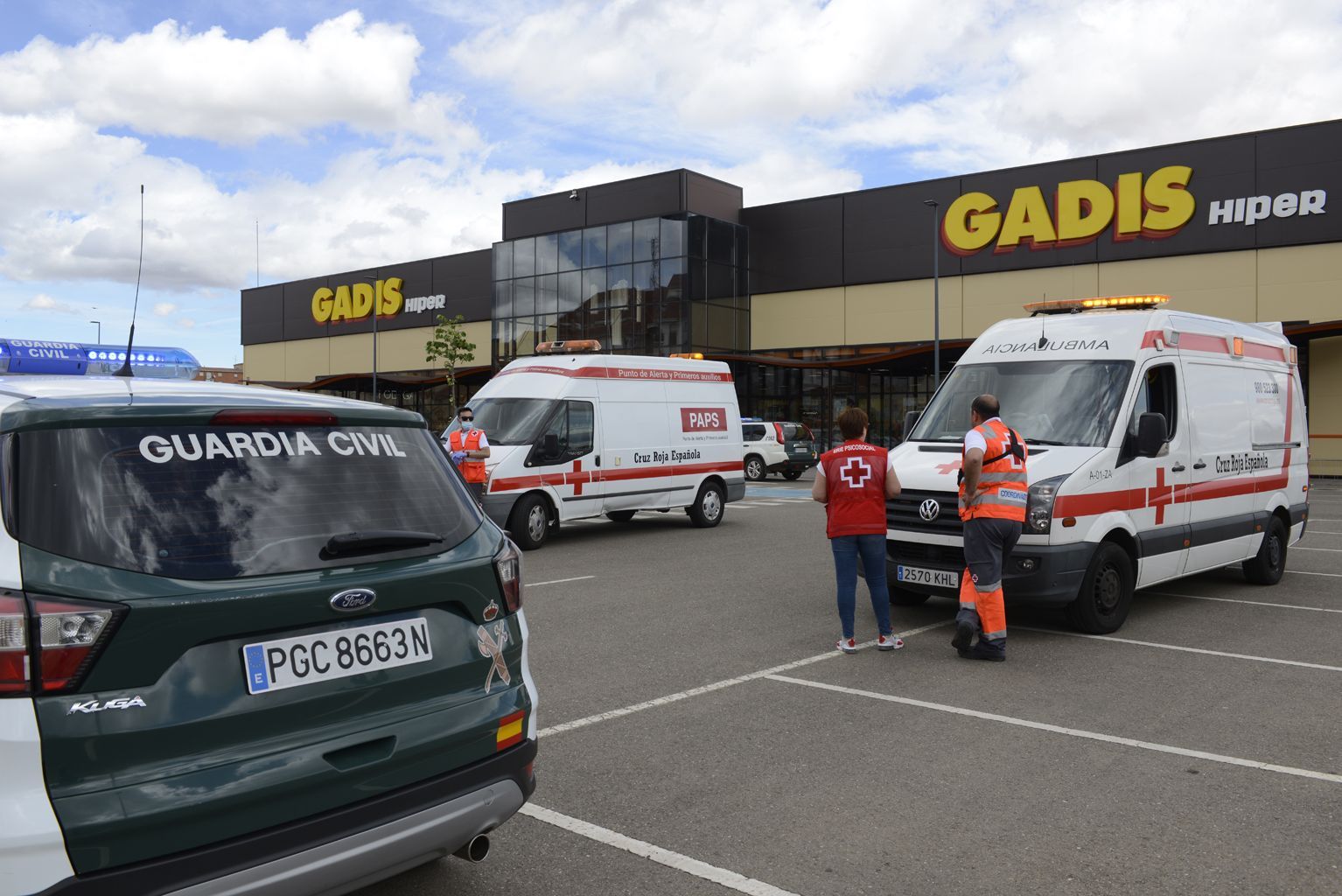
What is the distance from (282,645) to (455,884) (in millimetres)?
1363

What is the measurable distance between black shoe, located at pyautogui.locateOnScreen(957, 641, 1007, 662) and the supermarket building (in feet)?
81.9

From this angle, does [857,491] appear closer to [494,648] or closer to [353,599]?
[494,648]

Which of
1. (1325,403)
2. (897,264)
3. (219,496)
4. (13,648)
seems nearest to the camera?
(13,648)

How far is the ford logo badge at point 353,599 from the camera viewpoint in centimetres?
280

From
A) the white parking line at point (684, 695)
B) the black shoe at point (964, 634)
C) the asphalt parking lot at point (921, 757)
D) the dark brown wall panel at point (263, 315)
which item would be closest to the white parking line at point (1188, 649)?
the asphalt parking lot at point (921, 757)

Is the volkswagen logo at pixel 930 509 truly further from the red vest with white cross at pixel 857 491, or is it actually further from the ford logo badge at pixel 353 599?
the ford logo badge at pixel 353 599

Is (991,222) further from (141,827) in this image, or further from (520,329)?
(141,827)

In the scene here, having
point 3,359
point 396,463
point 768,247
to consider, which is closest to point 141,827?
point 396,463

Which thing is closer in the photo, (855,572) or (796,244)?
(855,572)

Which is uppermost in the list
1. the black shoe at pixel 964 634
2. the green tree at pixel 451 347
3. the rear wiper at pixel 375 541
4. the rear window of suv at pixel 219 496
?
the green tree at pixel 451 347

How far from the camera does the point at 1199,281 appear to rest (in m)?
30.8

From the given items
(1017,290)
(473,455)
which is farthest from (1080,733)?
(1017,290)

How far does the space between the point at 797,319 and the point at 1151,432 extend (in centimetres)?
3196

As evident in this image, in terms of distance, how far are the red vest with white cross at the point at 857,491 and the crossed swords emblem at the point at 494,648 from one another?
3.91 m
